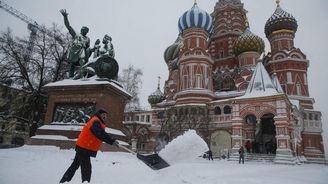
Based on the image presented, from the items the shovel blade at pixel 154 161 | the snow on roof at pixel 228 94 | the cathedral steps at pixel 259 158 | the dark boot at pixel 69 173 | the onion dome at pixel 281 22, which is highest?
the onion dome at pixel 281 22

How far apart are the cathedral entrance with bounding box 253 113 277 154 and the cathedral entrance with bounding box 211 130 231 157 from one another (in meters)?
2.72

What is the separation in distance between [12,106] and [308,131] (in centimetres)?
3125

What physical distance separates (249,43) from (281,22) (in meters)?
5.56

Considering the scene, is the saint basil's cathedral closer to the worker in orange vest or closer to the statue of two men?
the statue of two men

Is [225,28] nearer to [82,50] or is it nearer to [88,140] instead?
[82,50]

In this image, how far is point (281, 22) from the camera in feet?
109

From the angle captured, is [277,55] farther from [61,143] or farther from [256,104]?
[61,143]

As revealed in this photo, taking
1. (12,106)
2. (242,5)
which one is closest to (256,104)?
(12,106)

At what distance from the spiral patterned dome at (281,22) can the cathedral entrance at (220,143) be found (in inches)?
717

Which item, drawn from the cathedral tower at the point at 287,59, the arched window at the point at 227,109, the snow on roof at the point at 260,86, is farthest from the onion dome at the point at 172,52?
the snow on roof at the point at 260,86

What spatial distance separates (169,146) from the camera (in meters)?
4.95

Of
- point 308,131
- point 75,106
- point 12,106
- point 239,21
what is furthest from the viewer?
point 239,21

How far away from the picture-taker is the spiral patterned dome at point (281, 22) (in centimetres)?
3309

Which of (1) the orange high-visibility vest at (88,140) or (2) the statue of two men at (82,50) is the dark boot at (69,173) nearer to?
(1) the orange high-visibility vest at (88,140)
